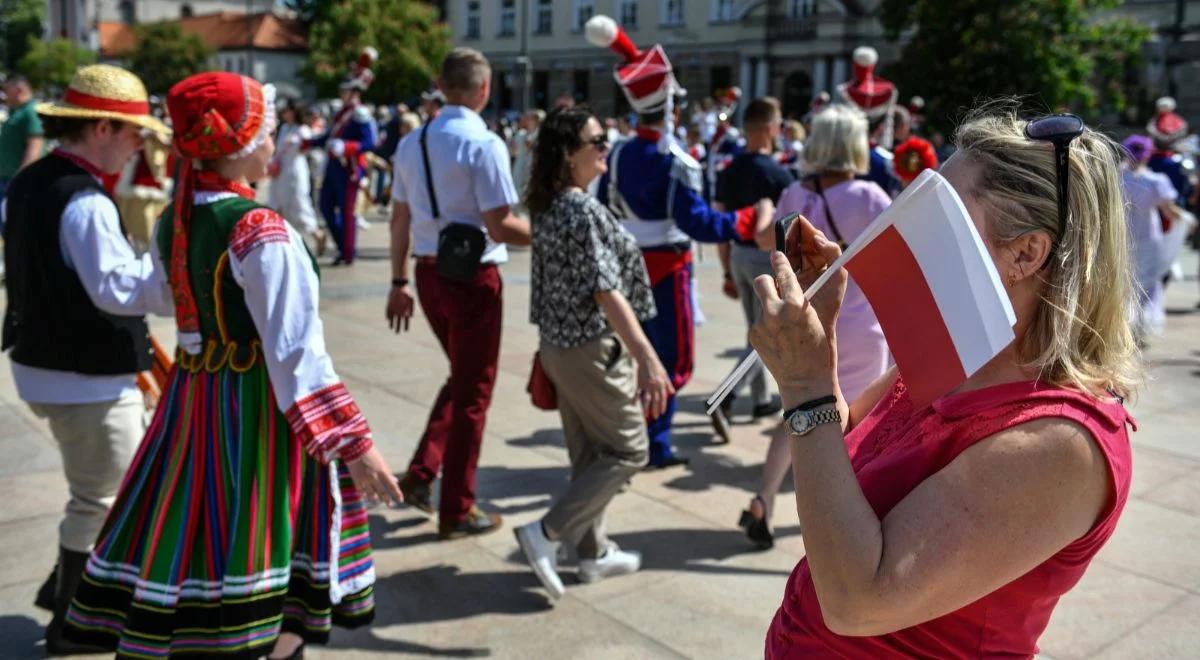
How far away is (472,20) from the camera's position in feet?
77.0

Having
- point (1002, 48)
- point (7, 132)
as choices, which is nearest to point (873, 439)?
point (7, 132)

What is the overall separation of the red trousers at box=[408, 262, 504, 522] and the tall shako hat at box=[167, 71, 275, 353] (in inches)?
63.4

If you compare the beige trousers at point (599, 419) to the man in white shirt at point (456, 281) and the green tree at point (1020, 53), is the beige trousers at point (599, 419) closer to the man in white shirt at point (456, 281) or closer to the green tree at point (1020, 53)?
the man in white shirt at point (456, 281)

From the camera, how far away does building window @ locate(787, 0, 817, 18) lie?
131ft

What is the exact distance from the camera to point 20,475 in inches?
199

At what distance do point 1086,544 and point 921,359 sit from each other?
1.11 ft

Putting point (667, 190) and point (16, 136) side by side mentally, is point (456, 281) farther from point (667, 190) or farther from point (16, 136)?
point (16, 136)

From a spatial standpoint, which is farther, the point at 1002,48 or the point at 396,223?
the point at 1002,48

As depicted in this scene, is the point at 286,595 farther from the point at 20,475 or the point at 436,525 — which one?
the point at 20,475

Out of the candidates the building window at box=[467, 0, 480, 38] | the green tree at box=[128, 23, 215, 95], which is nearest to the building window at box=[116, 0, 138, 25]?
the green tree at box=[128, 23, 215, 95]

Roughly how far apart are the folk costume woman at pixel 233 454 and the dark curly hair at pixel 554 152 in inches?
45.6

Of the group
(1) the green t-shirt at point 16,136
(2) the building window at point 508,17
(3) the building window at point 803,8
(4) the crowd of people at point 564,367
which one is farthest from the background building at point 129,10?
(4) the crowd of people at point 564,367

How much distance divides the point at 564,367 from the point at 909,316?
2382 mm

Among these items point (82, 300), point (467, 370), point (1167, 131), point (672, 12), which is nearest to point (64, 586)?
point (82, 300)
